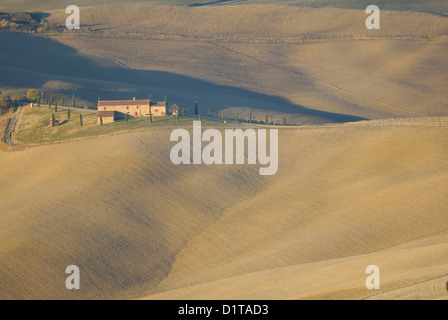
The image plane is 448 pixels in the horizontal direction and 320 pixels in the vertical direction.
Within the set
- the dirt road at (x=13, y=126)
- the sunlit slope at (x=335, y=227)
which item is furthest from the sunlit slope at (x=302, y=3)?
the sunlit slope at (x=335, y=227)

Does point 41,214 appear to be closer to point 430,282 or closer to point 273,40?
point 430,282

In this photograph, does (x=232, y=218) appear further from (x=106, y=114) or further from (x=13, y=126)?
(x=13, y=126)

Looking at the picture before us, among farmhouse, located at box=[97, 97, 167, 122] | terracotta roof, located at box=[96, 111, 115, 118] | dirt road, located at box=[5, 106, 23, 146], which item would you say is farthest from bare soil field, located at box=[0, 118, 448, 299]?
farmhouse, located at box=[97, 97, 167, 122]

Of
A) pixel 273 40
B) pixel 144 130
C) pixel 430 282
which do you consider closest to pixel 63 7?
pixel 273 40

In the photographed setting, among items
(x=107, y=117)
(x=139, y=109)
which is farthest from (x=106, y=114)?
(x=139, y=109)

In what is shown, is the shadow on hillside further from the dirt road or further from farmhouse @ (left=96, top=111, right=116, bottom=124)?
farmhouse @ (left=96, top=111, right=116, bottom=124)

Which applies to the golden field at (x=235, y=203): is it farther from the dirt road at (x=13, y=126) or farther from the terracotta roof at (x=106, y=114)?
the terracotta roof at (x=106, y=114)
